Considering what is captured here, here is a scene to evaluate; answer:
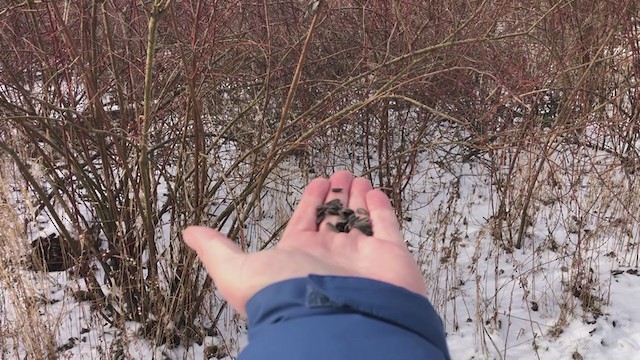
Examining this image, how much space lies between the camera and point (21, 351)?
2.65 meters

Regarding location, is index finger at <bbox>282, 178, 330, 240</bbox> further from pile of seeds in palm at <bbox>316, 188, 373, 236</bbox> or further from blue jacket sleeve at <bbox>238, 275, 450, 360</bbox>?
blue jacket sleeve at <bbox>238, 275, 450, 360</bbox>

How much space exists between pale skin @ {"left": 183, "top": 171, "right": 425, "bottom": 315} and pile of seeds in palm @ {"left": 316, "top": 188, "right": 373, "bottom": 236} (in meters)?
0.02

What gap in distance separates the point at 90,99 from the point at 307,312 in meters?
1.92

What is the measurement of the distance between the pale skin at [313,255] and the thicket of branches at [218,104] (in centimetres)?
72

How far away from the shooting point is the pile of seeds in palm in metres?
1.47

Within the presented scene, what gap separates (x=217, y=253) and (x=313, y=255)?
0.23m

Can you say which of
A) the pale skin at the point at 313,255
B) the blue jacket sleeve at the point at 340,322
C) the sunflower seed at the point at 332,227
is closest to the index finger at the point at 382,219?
the pale skin at the point at 313,255

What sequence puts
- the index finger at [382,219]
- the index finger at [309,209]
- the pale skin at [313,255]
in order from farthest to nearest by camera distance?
the index finger at [309,209], the index finger at [382,219], the pale skin at [313,255]

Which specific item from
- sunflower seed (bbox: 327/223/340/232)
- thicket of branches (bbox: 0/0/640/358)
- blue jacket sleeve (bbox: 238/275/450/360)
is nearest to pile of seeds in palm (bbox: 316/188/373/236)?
sunflower seed (bbox: 327/223/340/232)

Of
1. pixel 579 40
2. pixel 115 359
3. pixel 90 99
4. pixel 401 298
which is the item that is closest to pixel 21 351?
pixel 115 359

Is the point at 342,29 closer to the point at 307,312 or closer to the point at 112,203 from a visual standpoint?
the point at 112,203

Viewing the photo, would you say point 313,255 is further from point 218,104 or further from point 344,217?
point 218,104

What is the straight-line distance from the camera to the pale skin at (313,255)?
1.14m

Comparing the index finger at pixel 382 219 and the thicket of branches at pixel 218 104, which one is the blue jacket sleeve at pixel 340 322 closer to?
the index finger at pixel 382 219
